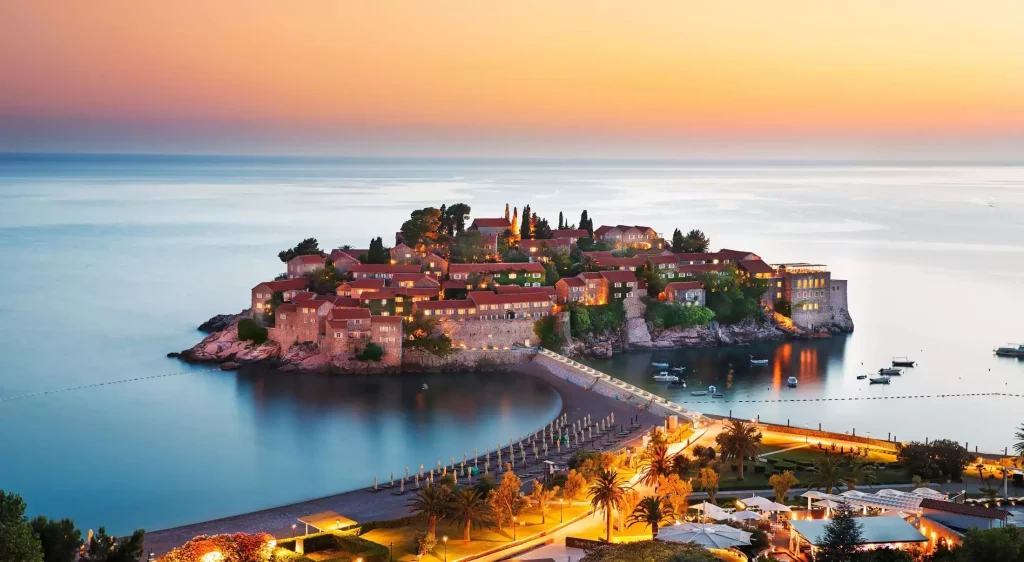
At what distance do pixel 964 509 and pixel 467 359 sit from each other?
21651mm

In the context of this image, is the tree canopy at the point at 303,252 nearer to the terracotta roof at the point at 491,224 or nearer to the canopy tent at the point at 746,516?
the terracotta roof at the point at 491,224

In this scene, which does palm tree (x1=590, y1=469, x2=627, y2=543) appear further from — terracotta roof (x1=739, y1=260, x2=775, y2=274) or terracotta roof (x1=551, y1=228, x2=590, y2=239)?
terracotta roof (x1=551, y1=228, x2=590, y2=239)

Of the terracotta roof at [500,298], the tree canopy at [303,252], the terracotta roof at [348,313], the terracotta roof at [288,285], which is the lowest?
the terracotta roof at [348,313]

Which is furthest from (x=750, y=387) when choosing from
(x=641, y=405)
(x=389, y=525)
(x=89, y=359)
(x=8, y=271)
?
(x=8, y=271)

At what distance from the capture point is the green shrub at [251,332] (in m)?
39.2

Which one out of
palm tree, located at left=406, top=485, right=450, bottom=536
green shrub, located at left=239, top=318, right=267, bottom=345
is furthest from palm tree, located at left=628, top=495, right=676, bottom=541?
green shrub, located at left=239, top=318, right=267, bottom=345

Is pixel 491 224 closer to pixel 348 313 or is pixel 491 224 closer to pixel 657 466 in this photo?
pixel 348 313

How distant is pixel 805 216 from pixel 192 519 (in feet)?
280

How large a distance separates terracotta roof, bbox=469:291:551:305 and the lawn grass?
59.6ft

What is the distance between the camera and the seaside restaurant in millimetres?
16984

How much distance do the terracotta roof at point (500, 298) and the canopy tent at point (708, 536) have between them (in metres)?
21.7

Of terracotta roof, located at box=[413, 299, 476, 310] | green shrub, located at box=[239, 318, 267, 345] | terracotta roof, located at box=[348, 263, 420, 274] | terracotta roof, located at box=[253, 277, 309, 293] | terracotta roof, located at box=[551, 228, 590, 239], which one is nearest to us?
terracotta roof, located at box=[413, 299, 476, 310]

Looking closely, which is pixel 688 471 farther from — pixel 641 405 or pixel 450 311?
pixel 450 311

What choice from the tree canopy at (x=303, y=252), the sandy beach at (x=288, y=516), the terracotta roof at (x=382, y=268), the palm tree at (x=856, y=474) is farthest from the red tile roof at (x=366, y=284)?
the palm tree at (x=856, y=474)
